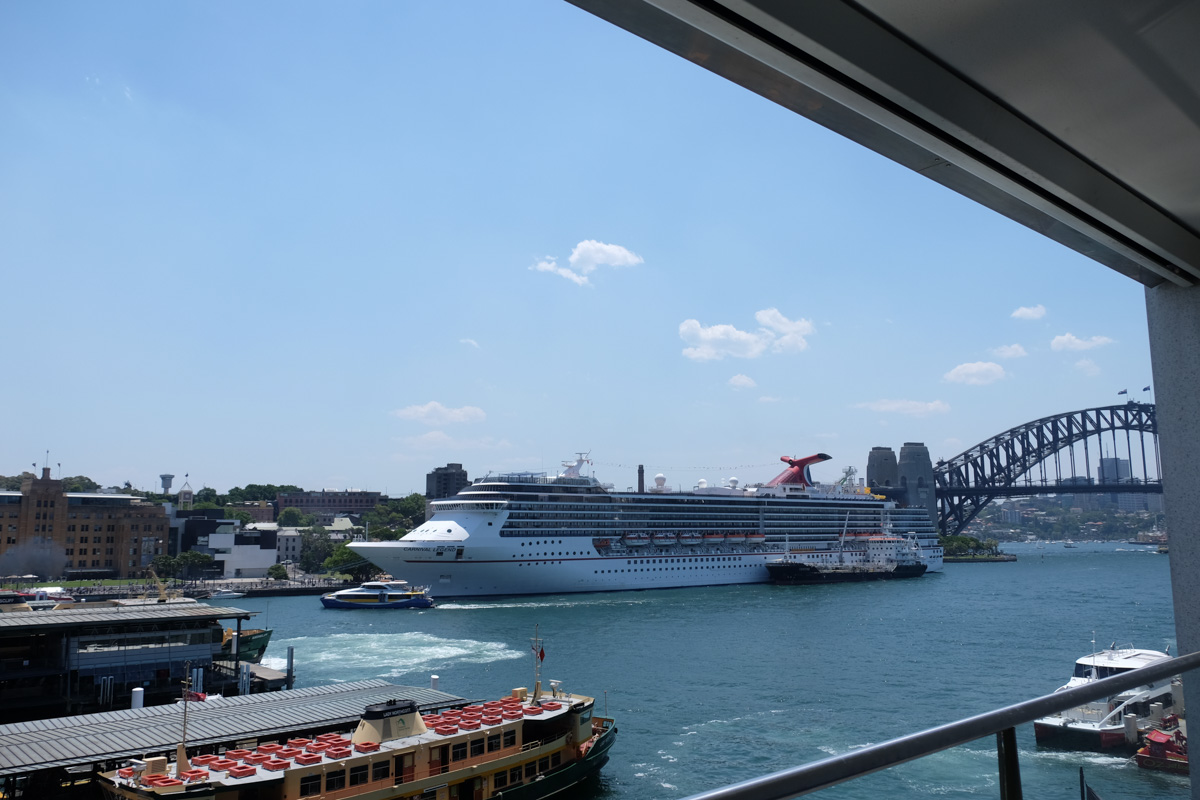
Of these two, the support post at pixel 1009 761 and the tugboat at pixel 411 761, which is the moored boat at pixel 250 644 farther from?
the support post at pixel 1009 761

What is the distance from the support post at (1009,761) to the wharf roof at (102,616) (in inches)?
653

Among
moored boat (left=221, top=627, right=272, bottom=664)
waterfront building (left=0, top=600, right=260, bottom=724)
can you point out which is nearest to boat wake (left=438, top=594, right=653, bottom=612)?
moored boat (left=221, top=627, right=272, bottom=664)

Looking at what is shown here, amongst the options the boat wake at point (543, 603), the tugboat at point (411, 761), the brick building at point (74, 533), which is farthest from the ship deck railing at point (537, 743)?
the brick building at point (74, 533)

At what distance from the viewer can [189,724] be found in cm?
1002

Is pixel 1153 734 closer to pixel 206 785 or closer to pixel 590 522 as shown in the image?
pixel 206 785

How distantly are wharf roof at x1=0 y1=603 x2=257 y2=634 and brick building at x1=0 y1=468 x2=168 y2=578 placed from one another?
89.7 feet

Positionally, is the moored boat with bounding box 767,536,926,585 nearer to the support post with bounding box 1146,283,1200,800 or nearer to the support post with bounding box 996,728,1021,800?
the support post with bounding box 1146,283,1200,800

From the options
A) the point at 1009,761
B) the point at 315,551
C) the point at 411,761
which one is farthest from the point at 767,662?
the point at 315,551

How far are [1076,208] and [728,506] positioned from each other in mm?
36463

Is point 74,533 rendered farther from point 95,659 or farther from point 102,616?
point 95,659

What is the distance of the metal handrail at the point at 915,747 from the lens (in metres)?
0.68

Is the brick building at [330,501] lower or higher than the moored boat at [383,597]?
higher

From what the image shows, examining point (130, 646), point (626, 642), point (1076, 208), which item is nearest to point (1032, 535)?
point (626, 642)

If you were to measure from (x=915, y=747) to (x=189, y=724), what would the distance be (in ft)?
37.0
